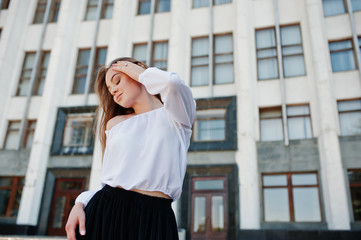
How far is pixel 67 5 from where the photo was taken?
57.8 feet

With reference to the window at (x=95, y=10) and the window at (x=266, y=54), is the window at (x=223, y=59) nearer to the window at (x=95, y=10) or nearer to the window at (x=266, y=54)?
the window at (x=266, y=54)

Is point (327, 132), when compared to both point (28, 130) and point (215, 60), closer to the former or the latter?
point (215, 60)

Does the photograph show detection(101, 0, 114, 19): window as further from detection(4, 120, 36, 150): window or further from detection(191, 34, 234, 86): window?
detection(4, 120, 36, 150): window

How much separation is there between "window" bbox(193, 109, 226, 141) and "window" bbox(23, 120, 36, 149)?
8507 mm

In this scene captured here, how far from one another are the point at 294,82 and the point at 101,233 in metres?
14.2

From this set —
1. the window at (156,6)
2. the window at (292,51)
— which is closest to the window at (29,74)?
the window at (156,6)

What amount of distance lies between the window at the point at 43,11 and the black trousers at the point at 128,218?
19.2m

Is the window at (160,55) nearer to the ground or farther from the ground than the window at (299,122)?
farther from the ground

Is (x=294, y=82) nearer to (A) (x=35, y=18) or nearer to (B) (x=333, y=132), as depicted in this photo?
(B) (x=333, y=132)

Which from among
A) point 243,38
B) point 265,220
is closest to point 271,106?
point 243,38

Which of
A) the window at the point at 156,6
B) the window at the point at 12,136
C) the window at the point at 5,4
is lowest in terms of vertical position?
the window at the point at 12,136

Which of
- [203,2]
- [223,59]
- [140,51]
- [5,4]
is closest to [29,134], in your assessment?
[140,51]

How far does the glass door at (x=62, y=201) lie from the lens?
14188 millimetres

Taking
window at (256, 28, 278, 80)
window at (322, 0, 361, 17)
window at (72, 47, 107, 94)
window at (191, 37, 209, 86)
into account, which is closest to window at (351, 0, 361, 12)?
window at (322, 0, 361, 17)
